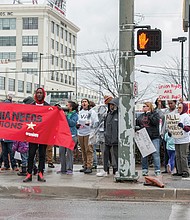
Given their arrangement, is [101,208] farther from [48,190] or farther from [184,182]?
[184,182]

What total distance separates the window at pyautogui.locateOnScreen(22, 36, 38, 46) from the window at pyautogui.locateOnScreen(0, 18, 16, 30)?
3.48m

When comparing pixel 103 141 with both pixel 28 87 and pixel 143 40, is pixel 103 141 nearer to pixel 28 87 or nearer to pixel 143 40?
pixel 143 40

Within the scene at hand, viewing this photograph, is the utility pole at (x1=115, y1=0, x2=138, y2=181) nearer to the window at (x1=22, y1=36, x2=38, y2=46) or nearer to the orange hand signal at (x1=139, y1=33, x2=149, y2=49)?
the orange hand signal at (x1=139, y1=33, x2=149, y2=49)

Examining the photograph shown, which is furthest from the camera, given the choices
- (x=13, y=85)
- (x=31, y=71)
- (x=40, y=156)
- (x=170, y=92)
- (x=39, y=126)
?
(x=31, y=71)

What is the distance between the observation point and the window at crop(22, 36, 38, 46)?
99938 mm

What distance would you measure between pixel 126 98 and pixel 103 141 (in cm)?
195

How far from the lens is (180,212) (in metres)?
8.02

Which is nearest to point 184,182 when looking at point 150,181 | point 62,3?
point 150,181

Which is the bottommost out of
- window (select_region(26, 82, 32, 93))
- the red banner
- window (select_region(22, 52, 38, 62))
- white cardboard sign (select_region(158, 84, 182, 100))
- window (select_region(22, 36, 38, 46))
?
the red banner


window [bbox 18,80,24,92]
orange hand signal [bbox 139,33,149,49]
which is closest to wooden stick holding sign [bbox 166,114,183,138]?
orange hand signal [bbox 139,33,149,49]

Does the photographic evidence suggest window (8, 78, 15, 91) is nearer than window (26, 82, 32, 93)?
Yes

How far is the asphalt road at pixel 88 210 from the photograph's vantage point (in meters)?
7.59

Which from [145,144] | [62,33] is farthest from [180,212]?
[62,33]

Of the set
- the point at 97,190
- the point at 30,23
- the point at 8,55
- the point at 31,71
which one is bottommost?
the point at 97,190
